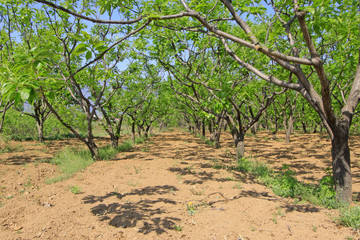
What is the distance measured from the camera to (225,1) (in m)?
3.22

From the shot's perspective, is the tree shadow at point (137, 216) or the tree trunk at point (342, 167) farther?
the tree trunk at point (342, 167)

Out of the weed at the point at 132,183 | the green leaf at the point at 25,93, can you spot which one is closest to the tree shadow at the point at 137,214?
the weed at the point at 132,183

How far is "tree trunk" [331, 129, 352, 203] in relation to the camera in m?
4.28

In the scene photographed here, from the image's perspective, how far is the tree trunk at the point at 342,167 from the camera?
4.28 meters

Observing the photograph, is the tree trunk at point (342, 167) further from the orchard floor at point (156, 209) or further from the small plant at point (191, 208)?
the small plant at point (191, 208)

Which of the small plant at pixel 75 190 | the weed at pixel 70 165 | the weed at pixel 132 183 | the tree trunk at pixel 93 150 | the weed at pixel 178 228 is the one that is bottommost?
the weed at pixel 178 228

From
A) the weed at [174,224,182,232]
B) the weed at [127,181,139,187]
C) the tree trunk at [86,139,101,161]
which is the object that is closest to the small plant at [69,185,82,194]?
the weed at [127,181,139,187]

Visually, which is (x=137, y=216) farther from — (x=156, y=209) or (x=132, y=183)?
(x=132, y=183)

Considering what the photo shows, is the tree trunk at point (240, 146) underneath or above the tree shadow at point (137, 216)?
above

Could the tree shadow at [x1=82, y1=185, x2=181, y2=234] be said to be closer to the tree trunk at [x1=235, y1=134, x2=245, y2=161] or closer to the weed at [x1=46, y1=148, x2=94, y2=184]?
the weed at [x1=46, y1=148, x2=94, y2=184]

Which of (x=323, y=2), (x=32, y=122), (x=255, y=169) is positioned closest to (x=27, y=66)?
(x=323, y=2)

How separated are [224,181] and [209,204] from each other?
1.83 m

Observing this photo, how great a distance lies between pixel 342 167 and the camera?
172 inches

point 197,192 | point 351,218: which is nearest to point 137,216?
point 197,192
